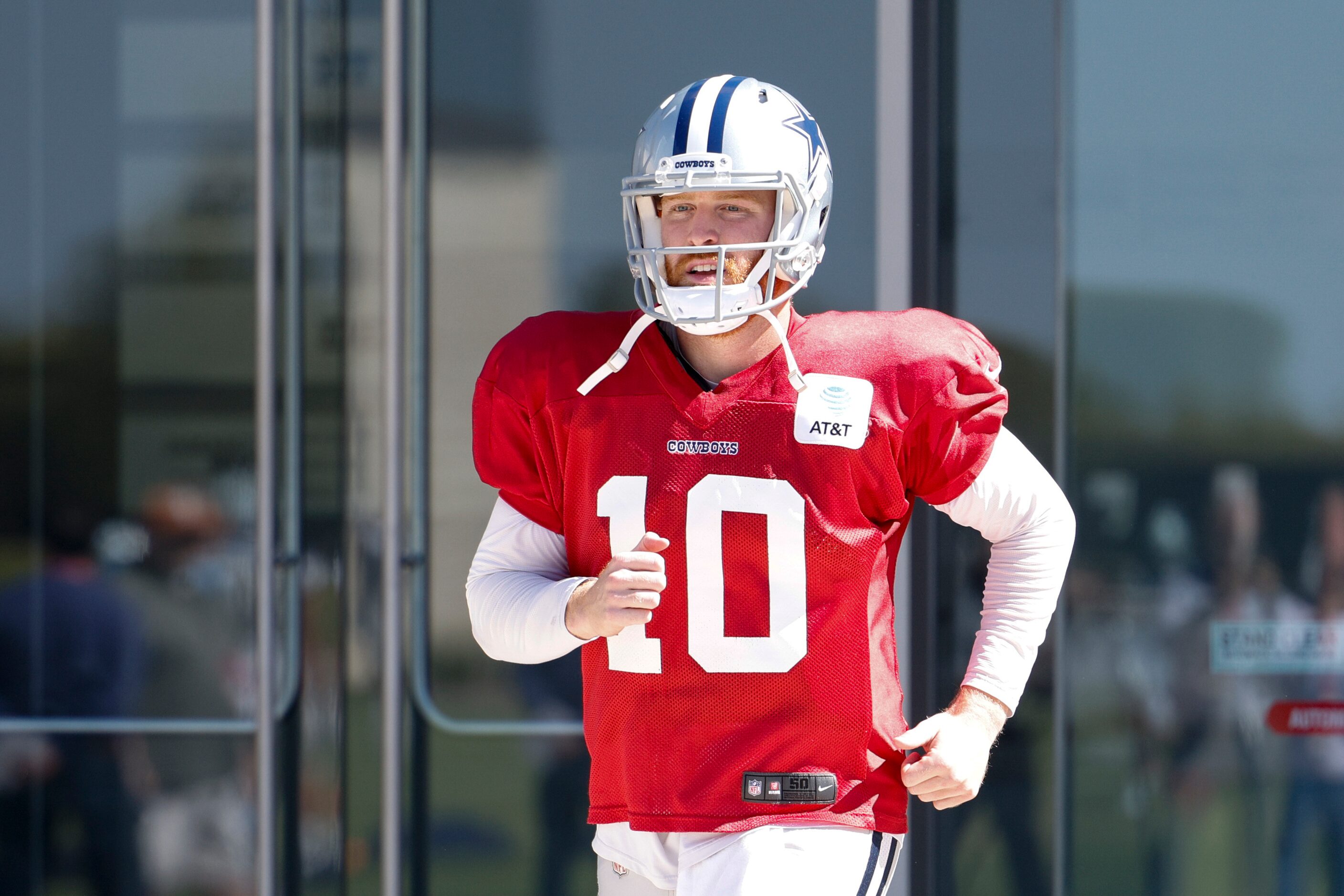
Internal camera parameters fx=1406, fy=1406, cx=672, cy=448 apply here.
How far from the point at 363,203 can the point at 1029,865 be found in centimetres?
165

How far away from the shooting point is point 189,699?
2.58 m

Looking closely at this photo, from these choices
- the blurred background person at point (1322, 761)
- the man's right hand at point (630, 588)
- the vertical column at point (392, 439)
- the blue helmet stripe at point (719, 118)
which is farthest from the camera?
the vertical column at point (392, 439)

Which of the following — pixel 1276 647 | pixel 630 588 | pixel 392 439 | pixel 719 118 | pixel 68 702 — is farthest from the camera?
pixel 68 702

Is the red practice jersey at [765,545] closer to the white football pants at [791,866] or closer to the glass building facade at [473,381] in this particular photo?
the white football pants at [791,866]

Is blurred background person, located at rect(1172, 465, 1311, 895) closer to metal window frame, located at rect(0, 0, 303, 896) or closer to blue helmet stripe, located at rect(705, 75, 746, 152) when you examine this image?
blue helmet stripe, located at rect(705, 75, 746, 152)

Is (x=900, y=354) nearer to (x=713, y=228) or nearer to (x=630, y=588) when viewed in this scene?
(x=713, y=228)

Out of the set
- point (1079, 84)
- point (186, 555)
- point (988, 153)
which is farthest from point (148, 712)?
point (1079, 84)

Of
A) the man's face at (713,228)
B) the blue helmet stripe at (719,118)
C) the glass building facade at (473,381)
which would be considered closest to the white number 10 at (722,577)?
the man's face at (713,228)

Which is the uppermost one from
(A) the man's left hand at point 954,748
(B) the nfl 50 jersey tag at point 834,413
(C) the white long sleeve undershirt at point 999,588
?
(B) the nfl 50 jersey tag at point 834,413

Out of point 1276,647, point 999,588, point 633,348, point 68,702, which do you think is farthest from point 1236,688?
point 68,702

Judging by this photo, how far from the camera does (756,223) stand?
4.99ft

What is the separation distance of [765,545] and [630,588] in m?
0.16

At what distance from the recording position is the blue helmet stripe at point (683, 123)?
1.50 metres

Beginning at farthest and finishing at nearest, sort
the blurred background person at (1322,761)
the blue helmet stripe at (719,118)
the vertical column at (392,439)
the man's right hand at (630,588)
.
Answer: the vertical column at (392,439) → the blurred background person at (1322,761) → the blue helmet stripe at (719,118) → the man's right hand at (630,588)
